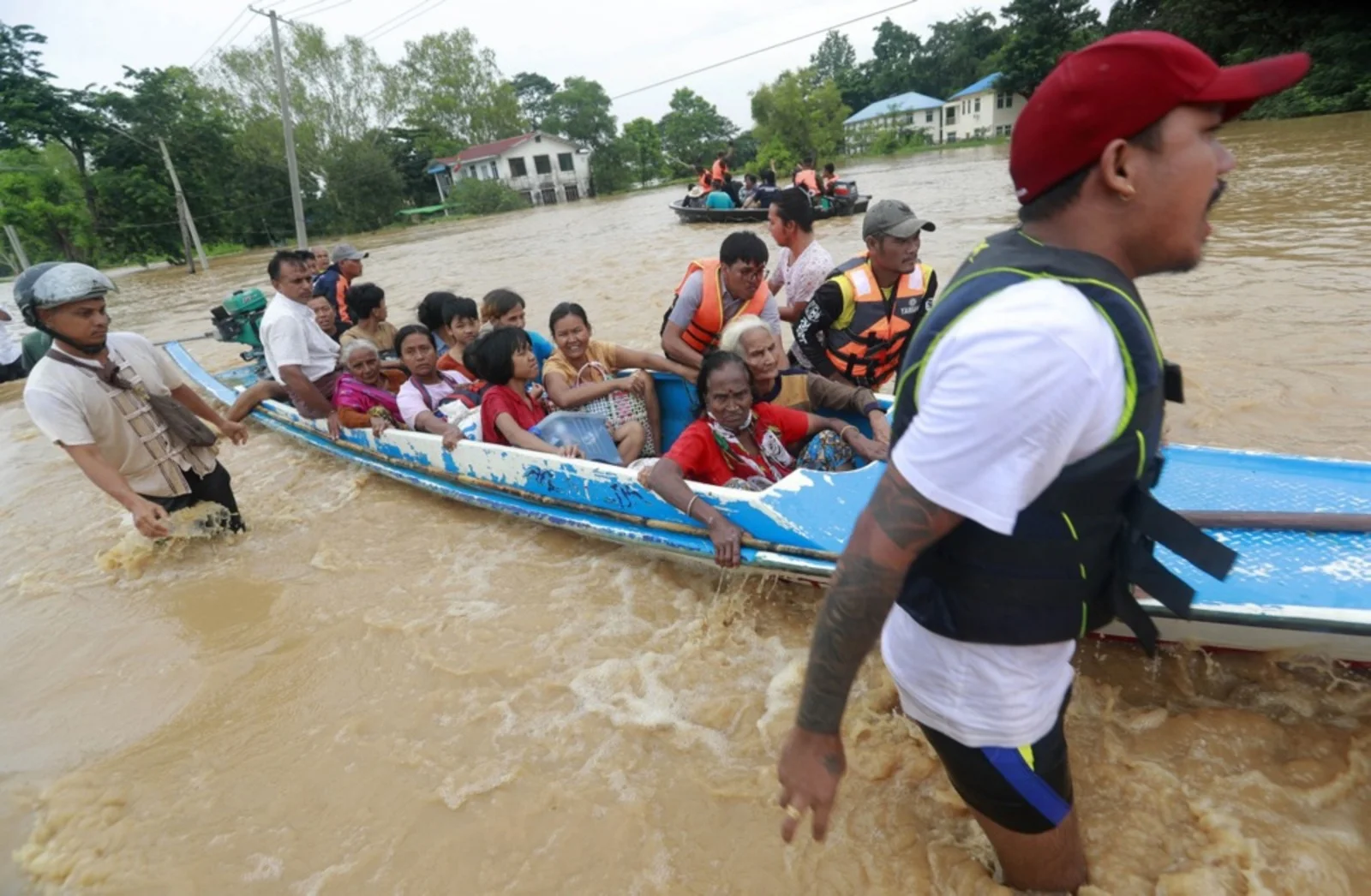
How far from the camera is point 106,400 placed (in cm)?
346

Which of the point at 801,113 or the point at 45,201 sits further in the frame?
the point at 801,113

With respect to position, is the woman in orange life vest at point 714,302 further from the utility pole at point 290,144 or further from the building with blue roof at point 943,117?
the building with blue roof at point 943,117

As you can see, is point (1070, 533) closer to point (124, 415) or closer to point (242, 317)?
point (124, 415)

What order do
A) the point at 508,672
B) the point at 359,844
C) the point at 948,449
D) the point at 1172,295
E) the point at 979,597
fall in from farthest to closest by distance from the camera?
1. the point at 1172,295
2. the point at 508,672
3. the point at 359,844
4. the point at 979,597
5. the point at 948,449

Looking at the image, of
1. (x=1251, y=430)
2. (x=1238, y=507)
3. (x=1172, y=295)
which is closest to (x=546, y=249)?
(x=1172, y=295)

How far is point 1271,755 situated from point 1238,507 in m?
0.81

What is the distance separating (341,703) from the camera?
311cm

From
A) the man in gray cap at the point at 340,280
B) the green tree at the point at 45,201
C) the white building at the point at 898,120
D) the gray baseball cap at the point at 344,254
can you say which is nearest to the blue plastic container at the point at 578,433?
the man in gray cap at the point at 340,280

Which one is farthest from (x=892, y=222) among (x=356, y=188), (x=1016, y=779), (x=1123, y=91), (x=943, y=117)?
(x=943, y=117)

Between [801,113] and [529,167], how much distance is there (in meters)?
16.7

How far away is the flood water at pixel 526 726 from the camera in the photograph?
7.02 feet

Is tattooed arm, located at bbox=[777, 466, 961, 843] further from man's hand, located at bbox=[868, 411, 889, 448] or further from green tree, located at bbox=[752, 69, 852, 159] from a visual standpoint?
green tree, located at bbox=[752, 69, 852, 159]

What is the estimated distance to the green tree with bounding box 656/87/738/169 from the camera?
5322cm

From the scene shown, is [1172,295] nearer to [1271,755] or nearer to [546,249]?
[1271,755]
